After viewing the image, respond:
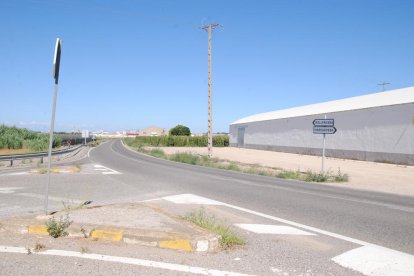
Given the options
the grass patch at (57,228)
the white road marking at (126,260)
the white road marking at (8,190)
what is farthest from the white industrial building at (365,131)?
the grass patch at (57,228)

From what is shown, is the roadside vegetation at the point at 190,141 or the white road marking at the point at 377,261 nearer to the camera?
the white road marking at the point at 377,261

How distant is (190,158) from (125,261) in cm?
2753

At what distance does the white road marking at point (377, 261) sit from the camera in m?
5.02

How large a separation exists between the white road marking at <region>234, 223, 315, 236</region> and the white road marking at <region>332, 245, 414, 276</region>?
51.1 inches

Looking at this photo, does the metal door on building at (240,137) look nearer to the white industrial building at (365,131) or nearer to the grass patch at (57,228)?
the white industrial building at (365,131)

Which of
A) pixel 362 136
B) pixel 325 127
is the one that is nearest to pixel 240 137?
pixel 362 136

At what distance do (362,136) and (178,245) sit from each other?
29662 millimetres

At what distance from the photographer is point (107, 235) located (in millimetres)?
6012

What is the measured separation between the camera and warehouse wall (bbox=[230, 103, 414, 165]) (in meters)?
27.8

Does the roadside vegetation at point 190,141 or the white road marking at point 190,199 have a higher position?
the roadside vegetation at point 190,141

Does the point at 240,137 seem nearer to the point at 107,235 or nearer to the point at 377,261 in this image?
the point at 107,235

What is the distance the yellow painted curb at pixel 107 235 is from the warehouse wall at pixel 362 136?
25.6m

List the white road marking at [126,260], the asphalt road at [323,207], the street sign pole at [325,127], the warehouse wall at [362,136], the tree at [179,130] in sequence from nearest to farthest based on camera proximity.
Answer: the white road marking at [126,260]
the asphalt road at [323,207]
the street sign pole at [325,127]
the warehouse wall at [362,136]
the tree at [179,130]

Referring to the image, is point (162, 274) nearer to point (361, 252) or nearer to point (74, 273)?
point (74, 273)
